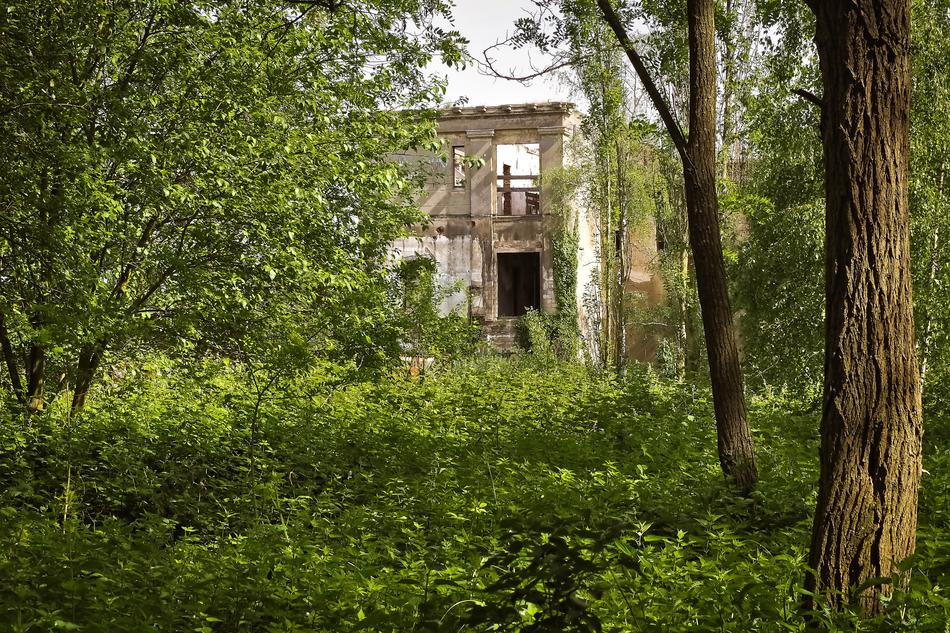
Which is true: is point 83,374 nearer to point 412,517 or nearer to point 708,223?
point 412,517

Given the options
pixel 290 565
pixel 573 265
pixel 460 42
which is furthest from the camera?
pixel 573 265

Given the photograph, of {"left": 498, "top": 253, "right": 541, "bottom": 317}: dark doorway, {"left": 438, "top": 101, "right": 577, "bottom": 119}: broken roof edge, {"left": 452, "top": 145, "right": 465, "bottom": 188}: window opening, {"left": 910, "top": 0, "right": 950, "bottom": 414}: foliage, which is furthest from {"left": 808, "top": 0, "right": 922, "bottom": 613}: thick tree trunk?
{"left": 498, "top": 253, "right": 541, "bottom": 317}: dark doorway

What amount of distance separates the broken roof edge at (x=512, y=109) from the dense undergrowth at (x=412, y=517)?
17.4 metres

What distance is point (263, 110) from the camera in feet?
30.3

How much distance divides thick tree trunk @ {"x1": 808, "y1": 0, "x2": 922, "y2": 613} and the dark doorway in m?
27.0

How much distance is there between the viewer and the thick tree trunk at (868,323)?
145 inches

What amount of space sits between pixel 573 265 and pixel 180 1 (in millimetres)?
19979

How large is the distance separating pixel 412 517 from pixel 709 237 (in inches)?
136

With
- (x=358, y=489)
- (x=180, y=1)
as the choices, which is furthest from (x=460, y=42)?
(x=358, y=489)

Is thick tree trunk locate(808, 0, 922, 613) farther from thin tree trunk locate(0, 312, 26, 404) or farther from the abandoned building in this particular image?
the abandoned building

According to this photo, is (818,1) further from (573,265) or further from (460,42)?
(573,265)

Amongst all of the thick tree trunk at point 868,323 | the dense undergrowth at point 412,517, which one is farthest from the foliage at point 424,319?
the thick tree trunk at point 868,323

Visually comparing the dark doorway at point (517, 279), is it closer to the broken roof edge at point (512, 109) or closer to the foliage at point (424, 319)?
the broken roof edge at point (512, 109)

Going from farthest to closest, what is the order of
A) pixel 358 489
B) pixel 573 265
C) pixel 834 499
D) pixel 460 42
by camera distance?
1. pixel 573 265
2. pixel 460 42
3. pixel 358 489
4. pixel 834 499
